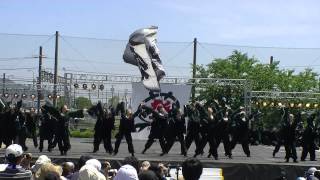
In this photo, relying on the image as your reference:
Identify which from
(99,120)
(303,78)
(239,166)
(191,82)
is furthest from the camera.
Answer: (303,78)

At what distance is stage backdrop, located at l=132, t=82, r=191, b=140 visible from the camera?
25.5 metres

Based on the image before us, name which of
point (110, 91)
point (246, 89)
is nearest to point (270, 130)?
point (246, 89)

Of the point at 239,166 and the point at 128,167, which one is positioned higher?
the point at 128,167

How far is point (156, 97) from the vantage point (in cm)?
2550

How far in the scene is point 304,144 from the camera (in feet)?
59.7

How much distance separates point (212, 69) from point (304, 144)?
84.6ft

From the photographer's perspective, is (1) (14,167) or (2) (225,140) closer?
(1) (14,167)

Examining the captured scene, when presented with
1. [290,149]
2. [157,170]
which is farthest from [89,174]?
[290,149]

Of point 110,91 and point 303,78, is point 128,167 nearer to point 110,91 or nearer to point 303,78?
point 110,91

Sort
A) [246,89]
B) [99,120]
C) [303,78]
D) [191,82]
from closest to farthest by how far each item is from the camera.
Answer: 1. [99,120]
2. [246,89]
3. [191,82]
4. [303,78]

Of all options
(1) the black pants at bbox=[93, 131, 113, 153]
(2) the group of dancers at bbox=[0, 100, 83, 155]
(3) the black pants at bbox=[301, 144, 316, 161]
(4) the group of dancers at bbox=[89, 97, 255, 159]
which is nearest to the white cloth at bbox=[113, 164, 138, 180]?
(2) the group of dancers at bbox=[0, 100, 83, 155]

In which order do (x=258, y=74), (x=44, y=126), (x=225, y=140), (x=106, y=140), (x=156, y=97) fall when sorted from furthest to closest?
(x=258, y=74)
(x=156, y=97)
(x=225, y=140)
(x=44, y=126)
(x=106, y=140)

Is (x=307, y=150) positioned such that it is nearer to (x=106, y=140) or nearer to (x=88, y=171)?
(x=106, y=140)

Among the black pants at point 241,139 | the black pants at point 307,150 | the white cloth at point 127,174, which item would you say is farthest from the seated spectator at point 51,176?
the black pants at point 307,150
